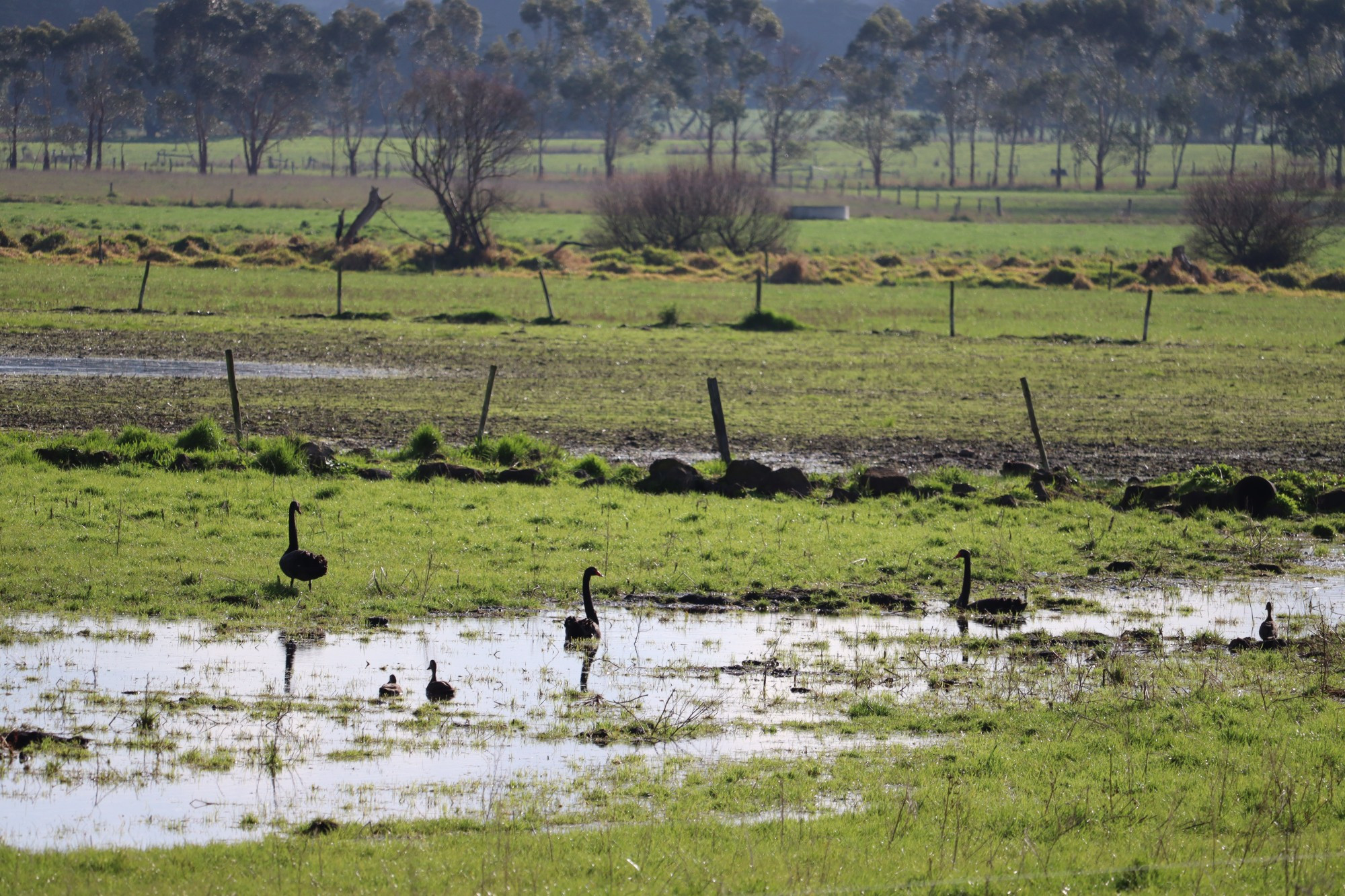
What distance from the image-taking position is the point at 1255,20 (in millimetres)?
156625

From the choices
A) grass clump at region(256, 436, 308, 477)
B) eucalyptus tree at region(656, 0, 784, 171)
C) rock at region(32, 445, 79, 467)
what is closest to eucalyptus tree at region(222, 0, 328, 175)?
eucalyptus tree at region(656, 0, 784, 171)

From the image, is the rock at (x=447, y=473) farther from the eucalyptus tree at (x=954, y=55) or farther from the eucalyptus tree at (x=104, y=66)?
the eucalyptus tree at (x=954, y=55)

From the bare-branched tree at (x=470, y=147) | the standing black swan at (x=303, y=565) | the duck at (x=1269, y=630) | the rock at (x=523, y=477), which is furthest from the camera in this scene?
the bare-branched tree at (x=470, y=147)

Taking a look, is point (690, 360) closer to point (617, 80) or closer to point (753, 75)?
point (753, 75)

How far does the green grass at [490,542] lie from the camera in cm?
1302

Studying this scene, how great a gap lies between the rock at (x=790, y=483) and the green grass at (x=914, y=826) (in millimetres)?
8121

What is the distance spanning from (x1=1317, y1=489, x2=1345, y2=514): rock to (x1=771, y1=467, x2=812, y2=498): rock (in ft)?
20.4

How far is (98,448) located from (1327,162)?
15054 cm

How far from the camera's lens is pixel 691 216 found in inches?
2744

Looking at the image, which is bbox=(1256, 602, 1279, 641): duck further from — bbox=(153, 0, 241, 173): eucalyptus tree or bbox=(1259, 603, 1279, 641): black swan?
bbox=(153, 0, 241, 173): eucalyptus tree

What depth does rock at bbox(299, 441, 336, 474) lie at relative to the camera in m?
18.4

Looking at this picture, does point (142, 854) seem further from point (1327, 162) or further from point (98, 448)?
point (1327, 162)

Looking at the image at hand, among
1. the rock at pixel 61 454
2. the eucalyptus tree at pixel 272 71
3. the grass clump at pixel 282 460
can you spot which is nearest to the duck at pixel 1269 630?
the grass clump at pixel 282 460

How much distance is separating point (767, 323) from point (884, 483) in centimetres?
2273
